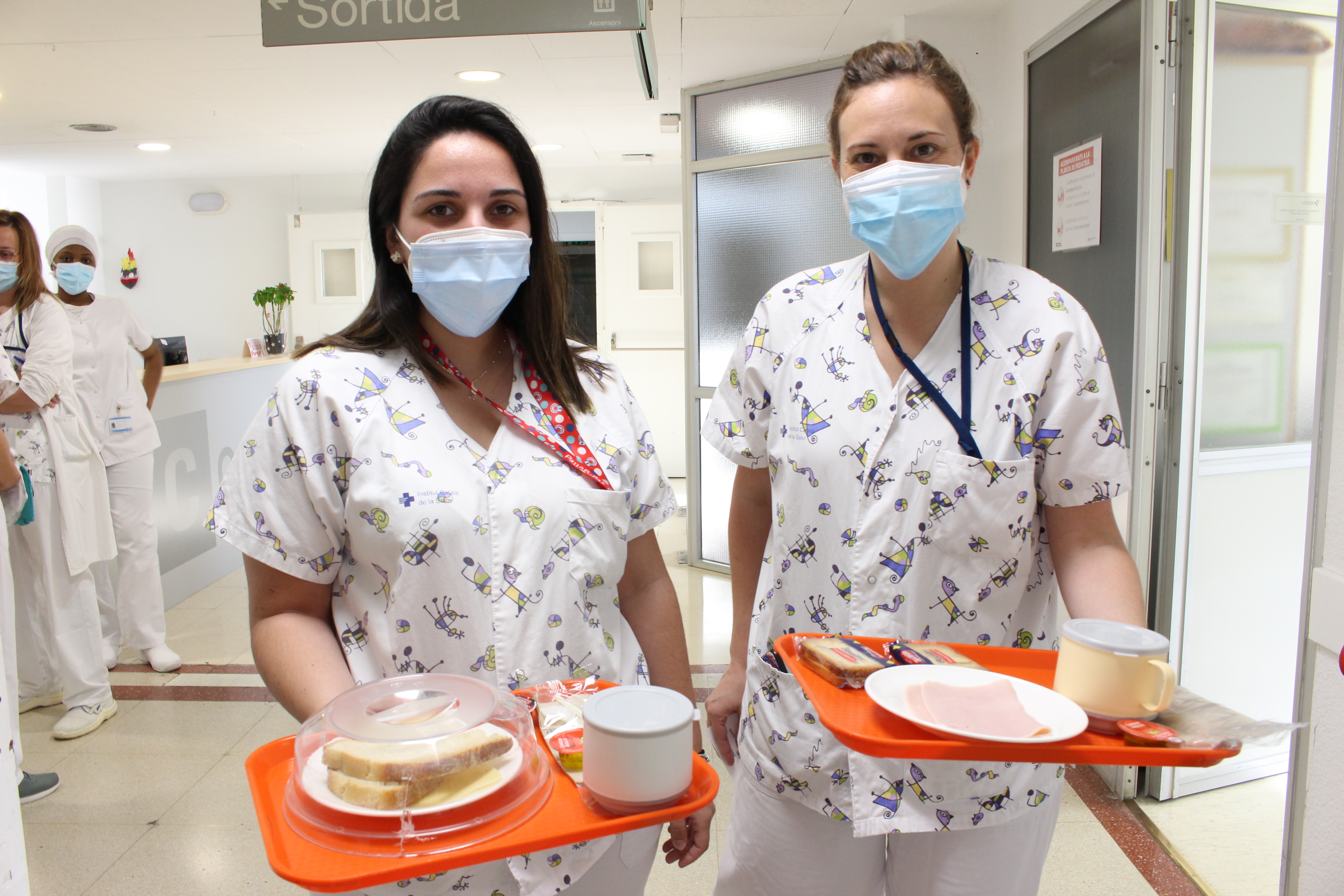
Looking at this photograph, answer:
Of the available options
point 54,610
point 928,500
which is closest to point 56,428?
point 54,610

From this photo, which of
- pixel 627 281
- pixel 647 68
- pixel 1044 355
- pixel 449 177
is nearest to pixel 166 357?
pixel 627 281

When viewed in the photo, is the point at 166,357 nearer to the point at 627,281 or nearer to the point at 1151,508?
the point at 627,281

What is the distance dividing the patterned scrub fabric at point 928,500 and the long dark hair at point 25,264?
2808 mm

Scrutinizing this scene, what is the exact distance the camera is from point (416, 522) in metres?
1.00

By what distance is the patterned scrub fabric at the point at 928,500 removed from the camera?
112 centimetres

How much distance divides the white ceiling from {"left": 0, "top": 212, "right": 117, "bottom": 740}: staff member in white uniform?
1207 mm

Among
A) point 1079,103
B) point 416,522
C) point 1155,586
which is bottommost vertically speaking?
point 1155,586

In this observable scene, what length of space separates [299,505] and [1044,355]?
95 cm

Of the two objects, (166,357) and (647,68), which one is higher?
(647,68)

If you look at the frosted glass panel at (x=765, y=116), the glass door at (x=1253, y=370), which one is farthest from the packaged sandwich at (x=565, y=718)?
the frosted glass panel at (x=765, y=116)

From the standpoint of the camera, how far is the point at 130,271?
7.62 metres

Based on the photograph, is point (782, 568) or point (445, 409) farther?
point (782, 568)

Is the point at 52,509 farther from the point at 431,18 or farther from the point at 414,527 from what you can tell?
the point at 414,527

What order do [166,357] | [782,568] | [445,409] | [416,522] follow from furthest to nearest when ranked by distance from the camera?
[166,357] < [782,568] < [445,409] < [416,522]
